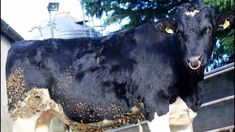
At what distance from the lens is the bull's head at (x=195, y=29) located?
415cm

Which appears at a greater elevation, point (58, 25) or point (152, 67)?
point (152, 67)

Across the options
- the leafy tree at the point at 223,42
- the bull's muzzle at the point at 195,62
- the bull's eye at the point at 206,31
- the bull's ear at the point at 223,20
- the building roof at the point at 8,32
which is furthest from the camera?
the building roof at the point at 8,32

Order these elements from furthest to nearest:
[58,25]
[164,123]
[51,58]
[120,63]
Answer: [58,25], [51,58], [120,63], [164,123]

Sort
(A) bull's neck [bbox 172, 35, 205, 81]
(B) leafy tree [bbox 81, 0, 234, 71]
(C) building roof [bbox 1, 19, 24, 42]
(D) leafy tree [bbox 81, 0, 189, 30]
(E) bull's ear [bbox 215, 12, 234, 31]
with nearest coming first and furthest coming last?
(A) bull's neck [bbox 172, 35, 205, 81] → (E) bull's ear [bbox 215, 12, 234, 31] → (B) leafy tree [bbox 81, 0, 234, 71] → (D) leafy tree [bbox 81, 0, 189, 30] → (C) building roof [bbox 1, 19, 24, 42]

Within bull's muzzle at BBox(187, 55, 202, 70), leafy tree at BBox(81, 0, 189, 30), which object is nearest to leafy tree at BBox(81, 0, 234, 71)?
leafy tree at BBox(81, 0, 189, 30)

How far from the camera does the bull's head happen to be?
415 cm

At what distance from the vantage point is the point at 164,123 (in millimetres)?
4309

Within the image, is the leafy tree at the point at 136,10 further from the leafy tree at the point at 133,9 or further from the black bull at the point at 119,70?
the black bull at the point at 119,70

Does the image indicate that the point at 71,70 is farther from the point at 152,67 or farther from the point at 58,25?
the point at 58,25

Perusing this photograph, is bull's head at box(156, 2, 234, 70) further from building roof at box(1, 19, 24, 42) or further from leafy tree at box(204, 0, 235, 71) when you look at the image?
building roof at box(1, 19, 24, 42)

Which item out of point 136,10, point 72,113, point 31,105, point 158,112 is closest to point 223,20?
point 158,112

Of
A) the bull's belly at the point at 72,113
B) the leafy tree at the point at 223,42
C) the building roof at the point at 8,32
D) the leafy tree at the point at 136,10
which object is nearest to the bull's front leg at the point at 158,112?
the bull's belly at the point at 72,113

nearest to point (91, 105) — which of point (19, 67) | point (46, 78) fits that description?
point (46, 78)

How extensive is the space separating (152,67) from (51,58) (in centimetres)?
98
